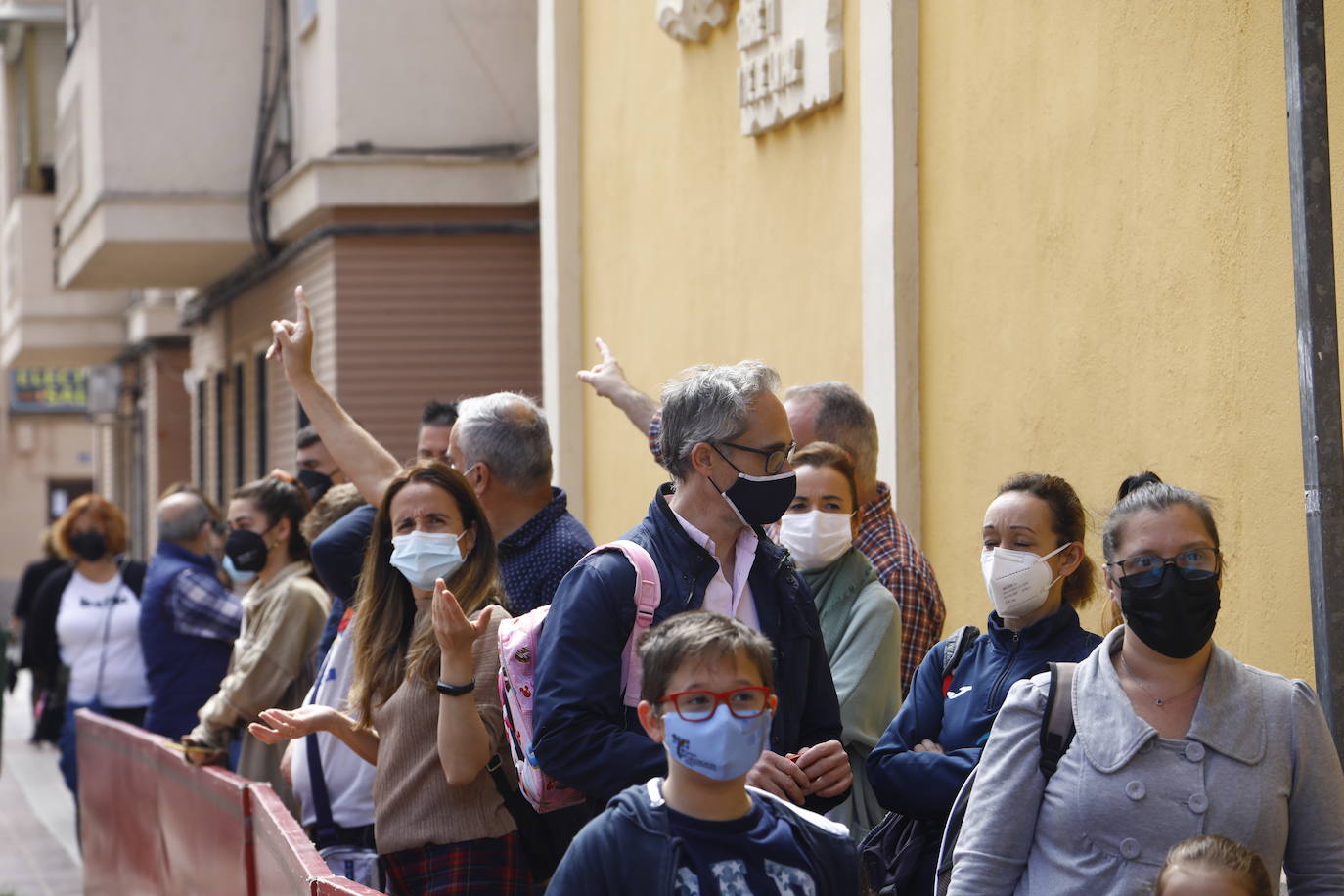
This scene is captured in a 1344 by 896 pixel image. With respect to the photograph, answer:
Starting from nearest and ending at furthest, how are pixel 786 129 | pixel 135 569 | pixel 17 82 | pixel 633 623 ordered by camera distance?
pixel 633 623, pixel 786 129, pixel 135 569, pixel 17 82

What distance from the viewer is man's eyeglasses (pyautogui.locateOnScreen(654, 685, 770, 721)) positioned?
3.56 metres

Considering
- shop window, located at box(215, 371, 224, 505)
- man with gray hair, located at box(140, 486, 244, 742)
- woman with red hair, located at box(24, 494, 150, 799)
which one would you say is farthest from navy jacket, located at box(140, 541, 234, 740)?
shop window, located at box(215, 371, 224, 505)

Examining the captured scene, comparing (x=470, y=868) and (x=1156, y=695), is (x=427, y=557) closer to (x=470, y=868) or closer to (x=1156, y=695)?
(x=470, y=868)

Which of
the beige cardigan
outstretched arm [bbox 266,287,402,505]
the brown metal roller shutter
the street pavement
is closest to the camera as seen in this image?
the beige cardigan

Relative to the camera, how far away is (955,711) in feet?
14.7

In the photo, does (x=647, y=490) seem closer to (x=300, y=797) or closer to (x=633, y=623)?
(x=300, y=797)

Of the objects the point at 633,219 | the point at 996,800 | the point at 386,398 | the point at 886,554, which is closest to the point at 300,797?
the point at 886,554

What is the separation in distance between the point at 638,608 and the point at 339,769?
7.41 feet

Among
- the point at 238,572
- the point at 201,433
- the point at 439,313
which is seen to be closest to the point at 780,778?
the point at 238,572

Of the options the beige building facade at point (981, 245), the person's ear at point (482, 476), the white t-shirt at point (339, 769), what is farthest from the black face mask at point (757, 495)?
the white t-shirt at point (339, 769)

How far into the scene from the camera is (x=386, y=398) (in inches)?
628

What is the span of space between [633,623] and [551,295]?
29.2 ft

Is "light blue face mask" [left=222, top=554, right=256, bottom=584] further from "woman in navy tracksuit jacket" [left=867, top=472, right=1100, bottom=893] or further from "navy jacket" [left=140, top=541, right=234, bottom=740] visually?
"woman in navy tracksuit jacket" [left=867, top=472, right=1100, bottom=893]

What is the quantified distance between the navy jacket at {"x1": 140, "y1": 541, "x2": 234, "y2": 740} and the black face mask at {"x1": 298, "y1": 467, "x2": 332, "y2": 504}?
0.69m
